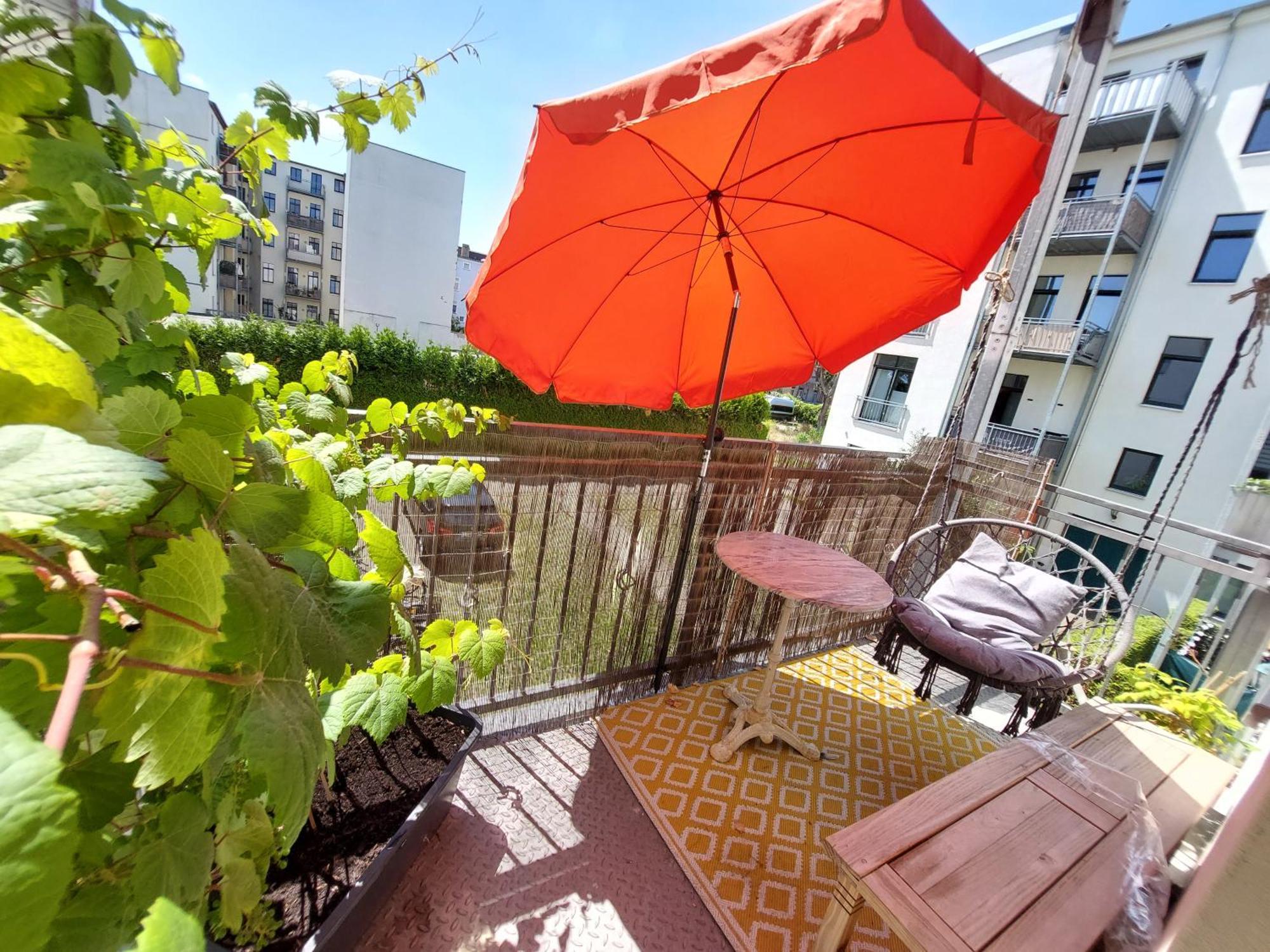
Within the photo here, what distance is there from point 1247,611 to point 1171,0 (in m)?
10.3

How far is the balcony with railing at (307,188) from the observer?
35750 mm

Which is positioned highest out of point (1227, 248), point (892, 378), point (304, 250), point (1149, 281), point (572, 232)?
point (1227, 248)

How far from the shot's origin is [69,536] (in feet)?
1.10

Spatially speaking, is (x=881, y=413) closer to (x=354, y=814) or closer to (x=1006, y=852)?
(x=1006, y=852)

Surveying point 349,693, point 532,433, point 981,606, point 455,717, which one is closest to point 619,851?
point 455,717

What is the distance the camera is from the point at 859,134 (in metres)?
1.69

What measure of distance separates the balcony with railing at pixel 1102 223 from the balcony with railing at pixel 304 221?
44.1 meters

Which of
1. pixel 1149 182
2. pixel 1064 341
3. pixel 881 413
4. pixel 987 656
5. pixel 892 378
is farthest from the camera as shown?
pixel 881 413

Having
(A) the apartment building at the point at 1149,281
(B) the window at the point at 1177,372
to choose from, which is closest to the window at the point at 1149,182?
(A) the apartment building at the point at 1149,281

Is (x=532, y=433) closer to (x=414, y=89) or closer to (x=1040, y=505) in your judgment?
(x=414, y=89)

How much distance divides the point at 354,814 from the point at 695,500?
5.67 feet

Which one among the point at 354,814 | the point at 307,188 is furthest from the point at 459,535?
the point at 307,188

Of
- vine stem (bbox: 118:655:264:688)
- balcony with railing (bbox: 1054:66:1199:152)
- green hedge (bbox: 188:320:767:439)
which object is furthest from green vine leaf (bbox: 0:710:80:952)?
balcony with railing (bbox: 1054:66:1199:152)

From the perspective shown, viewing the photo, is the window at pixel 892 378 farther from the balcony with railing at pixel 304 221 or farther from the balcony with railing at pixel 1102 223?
the balcony with railing at pixel 304 221
